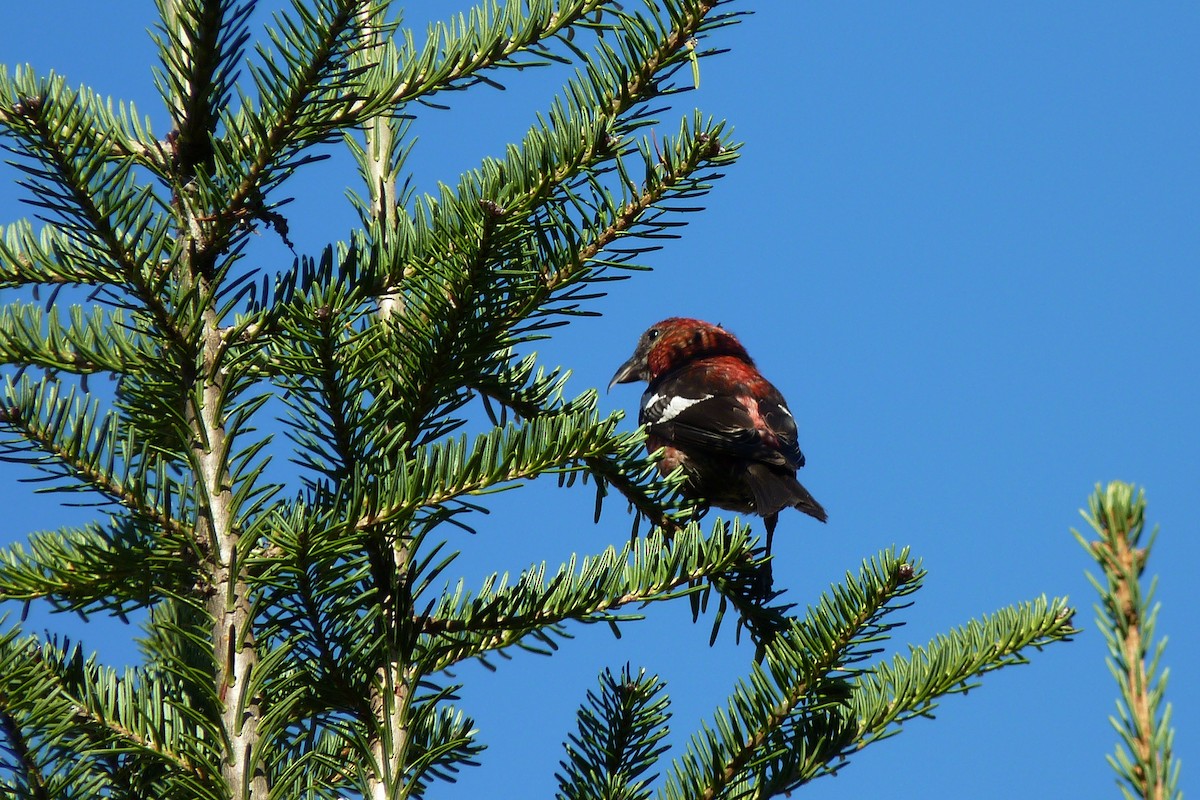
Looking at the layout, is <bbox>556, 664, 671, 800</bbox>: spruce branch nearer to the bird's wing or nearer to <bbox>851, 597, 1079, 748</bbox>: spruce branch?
<bbox>851, 597, 1079, 748</bbox>: spruce branch

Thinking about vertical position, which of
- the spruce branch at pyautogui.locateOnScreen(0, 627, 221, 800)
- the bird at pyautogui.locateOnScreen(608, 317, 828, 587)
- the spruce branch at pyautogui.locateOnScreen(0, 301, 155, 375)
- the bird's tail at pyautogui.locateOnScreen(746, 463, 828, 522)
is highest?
the bird at pyautogui.locateOnScreen(608, 317, 828, 587)

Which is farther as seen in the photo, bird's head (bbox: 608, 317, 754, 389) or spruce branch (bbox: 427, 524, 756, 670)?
bird's head (bbox: 608, 317, 754, 389)

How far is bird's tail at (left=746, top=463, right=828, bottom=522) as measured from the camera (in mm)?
3984

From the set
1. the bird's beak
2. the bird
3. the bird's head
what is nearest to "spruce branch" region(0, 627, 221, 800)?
the bird

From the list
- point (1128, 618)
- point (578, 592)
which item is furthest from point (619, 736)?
point (1128, 618)

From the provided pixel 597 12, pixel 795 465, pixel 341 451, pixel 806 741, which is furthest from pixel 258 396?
pixel 795 465

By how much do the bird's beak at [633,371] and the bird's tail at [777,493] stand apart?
1.75 m

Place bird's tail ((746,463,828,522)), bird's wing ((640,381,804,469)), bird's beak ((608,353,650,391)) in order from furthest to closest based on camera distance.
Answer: bird's beak ((608,353,650,391))
bird's wing ((640,381,804,469))
bird's tail ((746,463,828,522))

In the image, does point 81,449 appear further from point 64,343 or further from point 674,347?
point 674,347

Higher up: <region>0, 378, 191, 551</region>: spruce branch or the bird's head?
the bird's head

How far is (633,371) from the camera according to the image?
600 centimetres

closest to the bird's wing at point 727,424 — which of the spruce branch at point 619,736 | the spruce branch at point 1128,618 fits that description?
the spruce branch at point 619,736

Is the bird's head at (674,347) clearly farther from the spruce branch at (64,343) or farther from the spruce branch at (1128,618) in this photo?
the spruce branch at (1128,618)

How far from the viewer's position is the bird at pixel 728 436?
4.21m
